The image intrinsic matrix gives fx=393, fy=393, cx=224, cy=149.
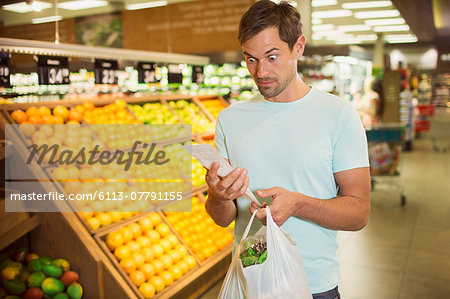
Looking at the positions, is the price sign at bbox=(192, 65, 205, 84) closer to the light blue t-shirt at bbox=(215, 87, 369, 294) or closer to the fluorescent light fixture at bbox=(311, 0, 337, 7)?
the light blue t-shirt at bbox=(215, 87, 369, 294)

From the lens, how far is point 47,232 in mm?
2834

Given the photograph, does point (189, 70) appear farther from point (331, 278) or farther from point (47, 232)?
point (331, 278)

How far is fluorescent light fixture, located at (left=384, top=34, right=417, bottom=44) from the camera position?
17.7m

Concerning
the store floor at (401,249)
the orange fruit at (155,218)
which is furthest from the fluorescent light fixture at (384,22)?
the orange fruit at (155,218)

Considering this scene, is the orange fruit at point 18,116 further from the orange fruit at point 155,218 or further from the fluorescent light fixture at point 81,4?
the fluorescent light fixture at point 81,4

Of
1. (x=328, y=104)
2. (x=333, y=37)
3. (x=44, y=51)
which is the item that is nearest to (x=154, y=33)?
(x=44, y=51)

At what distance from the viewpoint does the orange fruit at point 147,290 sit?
280 centimetres

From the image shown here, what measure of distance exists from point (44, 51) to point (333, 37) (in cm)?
1605

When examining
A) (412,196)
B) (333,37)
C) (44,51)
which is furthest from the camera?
(333,37)

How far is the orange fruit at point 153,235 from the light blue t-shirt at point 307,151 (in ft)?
6.65

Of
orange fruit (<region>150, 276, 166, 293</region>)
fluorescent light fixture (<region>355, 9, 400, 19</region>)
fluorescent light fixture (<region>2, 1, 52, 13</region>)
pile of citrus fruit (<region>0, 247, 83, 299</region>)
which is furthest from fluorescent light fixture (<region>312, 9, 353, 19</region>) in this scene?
pile of citrus fruit (<region>0, 247, 83, 299</region>)

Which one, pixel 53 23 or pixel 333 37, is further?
pixel 333 37

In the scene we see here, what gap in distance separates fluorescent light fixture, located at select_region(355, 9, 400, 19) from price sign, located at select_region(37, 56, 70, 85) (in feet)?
32.1

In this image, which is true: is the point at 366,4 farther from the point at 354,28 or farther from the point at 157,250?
the point at 157,250
